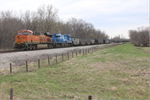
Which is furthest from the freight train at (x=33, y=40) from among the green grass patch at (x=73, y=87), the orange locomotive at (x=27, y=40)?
the green grass patch at (x=73, y=87)

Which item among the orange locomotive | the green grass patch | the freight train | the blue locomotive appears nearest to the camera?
the green grass patch

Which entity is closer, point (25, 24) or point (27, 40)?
point (27, 40)

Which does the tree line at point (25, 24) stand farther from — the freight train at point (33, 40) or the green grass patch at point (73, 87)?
the green grass patch at point (73, 87)

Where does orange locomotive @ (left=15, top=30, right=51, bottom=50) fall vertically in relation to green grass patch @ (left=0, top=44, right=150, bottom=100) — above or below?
above

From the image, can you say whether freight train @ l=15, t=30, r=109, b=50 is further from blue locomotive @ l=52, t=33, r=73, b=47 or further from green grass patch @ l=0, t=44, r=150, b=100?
green grass patch @ l=0, t=44, r=150, b=100

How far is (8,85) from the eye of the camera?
12188 millimetres

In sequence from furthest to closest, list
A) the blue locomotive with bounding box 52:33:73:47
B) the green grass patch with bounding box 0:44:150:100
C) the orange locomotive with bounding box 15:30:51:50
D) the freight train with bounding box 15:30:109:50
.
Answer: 1. the blue locomotive with bounding box 52:33:73:47
2. the freight train with bounding box 15:30:109:50
3. the orange locomotive with bounding box 15:30:51:50
4. the green grass patch with bounding box 0:44:150:100

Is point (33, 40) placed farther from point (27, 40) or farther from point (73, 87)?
point (73, 87)

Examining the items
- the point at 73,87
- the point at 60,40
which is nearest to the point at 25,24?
the point at 60,40

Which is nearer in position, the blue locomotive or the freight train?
the freight train

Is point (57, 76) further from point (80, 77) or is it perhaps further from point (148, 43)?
point (148, 43)

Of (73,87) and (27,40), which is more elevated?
(27,40)

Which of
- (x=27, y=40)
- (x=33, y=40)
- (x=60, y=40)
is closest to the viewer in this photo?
(x=27, y=40)

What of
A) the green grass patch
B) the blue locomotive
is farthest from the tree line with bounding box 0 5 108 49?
the green grass patch
